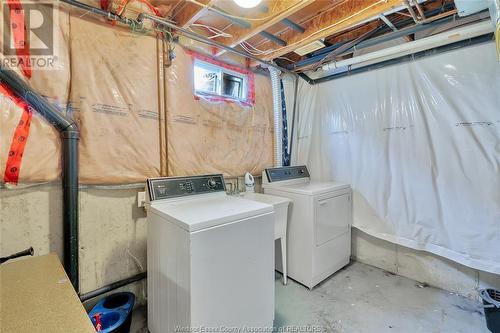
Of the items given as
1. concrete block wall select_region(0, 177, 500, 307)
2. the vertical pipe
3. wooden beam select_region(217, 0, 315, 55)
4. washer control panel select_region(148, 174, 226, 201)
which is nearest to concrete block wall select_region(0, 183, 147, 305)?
concrete block wall select_region(0, 177, 500, 307)

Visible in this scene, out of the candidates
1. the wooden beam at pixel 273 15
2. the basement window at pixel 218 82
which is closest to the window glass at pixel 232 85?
the basement window at pixel 218 82

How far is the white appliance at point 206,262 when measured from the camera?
1.24 meters

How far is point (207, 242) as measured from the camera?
1248mm

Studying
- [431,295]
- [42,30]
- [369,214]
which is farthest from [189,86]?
[431,295]

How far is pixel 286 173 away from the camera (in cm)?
274

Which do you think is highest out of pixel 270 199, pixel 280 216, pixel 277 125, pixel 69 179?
pixel 277 125

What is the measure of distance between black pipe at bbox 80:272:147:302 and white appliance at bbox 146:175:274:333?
26 cm

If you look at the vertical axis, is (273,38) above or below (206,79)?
above

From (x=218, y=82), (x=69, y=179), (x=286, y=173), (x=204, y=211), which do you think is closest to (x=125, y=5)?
(x=218, y=82)

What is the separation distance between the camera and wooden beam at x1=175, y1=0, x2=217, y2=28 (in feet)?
5.28

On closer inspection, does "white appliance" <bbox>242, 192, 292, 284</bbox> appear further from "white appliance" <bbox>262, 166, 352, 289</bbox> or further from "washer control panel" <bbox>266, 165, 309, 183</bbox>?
"washer control panel" <bbox>266, 165, 309, 183</bbox>

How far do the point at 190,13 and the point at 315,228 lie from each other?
205 cm

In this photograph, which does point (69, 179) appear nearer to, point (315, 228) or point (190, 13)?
point (190, 13)

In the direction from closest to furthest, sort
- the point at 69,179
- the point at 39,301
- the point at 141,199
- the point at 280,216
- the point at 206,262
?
the point at 39,301, the point at 206,262, the point at 69,179, the point at 141,199, the point at 280,216
